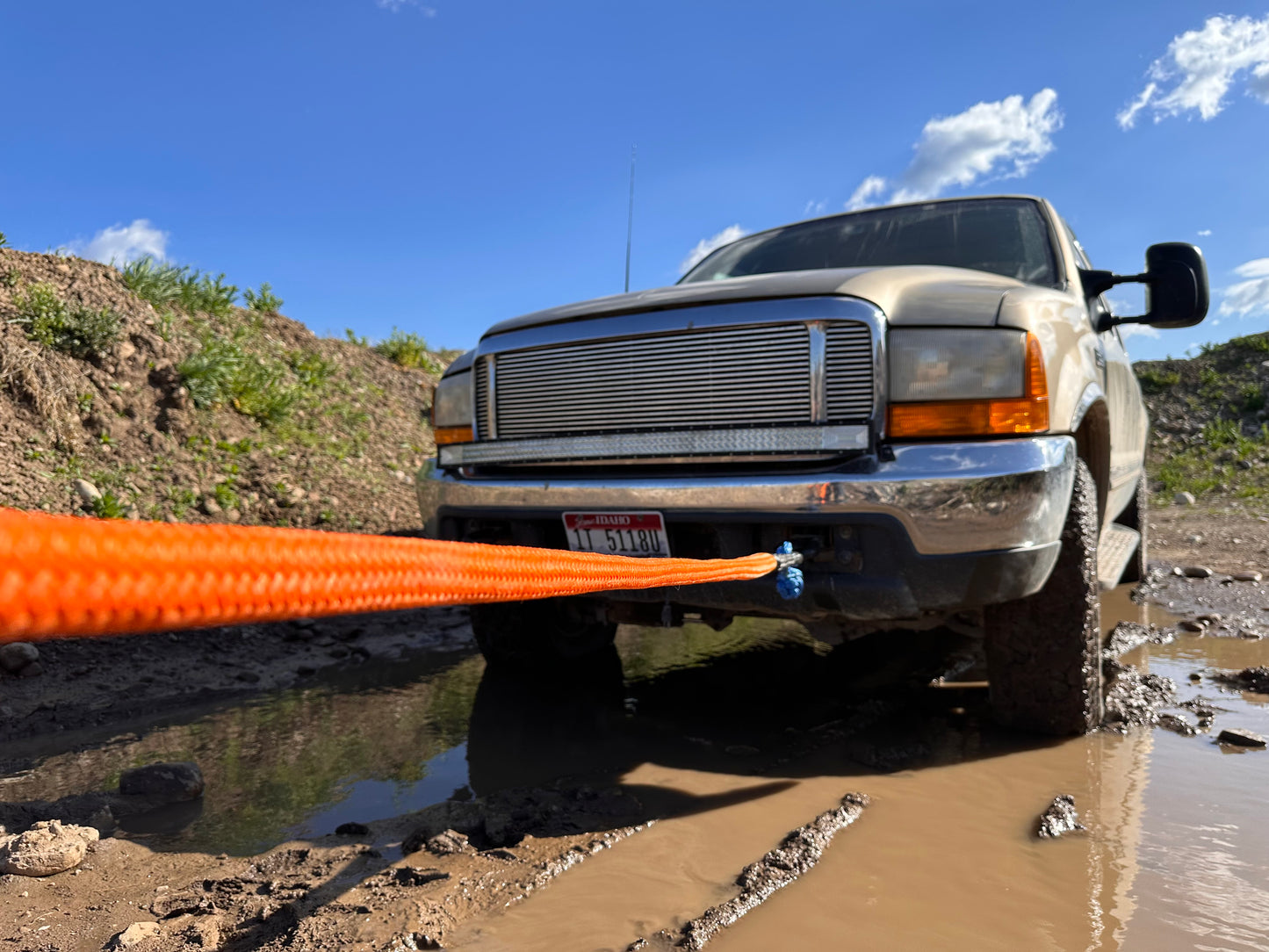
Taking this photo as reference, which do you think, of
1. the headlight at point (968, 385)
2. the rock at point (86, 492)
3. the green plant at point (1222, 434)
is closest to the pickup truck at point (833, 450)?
the headlight at point (968, 385)

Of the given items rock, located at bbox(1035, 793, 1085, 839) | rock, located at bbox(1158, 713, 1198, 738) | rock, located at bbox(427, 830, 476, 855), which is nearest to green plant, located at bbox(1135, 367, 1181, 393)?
rock, located at bbox(1158, 713, 1198, 738)

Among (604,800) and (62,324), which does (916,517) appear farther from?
(62,324)

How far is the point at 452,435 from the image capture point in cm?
319

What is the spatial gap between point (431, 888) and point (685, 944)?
586 mm

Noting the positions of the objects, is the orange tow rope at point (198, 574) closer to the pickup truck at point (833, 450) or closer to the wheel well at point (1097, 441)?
the pickup truck at point (833, 450)

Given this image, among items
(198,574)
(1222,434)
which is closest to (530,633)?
(198,574)

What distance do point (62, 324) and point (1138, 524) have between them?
7.36 meters

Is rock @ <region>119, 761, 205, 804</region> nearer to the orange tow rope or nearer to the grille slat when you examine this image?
the grille slat

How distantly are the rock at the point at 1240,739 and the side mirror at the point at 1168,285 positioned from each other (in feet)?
5.01

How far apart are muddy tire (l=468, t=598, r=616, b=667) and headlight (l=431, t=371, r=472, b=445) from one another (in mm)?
681

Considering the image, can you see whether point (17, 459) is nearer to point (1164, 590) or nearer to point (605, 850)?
point (605, 850)

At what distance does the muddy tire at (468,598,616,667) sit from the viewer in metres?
3.39

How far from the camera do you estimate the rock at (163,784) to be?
2.40 m

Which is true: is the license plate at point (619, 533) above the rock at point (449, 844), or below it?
above
